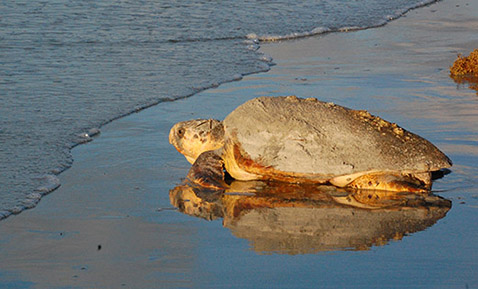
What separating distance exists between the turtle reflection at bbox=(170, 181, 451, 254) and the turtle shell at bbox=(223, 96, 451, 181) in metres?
0.16

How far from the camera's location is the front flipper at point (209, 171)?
493 cm

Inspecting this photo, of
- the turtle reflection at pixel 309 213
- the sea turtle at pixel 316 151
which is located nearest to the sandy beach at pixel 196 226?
the turtle reflection at pixel 309 213

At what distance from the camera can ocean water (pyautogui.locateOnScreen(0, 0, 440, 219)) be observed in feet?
19.2

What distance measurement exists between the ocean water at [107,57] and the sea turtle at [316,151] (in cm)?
129

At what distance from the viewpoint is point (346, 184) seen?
4.94 metres

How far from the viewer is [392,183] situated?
4.79 meters

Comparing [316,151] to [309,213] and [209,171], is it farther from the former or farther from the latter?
[209,171]

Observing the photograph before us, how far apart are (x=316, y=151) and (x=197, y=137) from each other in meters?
1.02

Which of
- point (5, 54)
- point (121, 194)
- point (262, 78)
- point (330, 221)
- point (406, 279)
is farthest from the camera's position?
point (5, 54)

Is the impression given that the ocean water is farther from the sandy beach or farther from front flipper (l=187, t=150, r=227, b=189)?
front flipper (l=187, t=150, r=227, b=189)

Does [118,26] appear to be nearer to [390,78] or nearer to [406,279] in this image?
[390,78]

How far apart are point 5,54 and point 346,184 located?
19.1ft

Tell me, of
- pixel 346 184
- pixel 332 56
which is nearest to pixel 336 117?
pixel 346 184

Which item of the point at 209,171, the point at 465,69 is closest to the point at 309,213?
the point at 209,171
